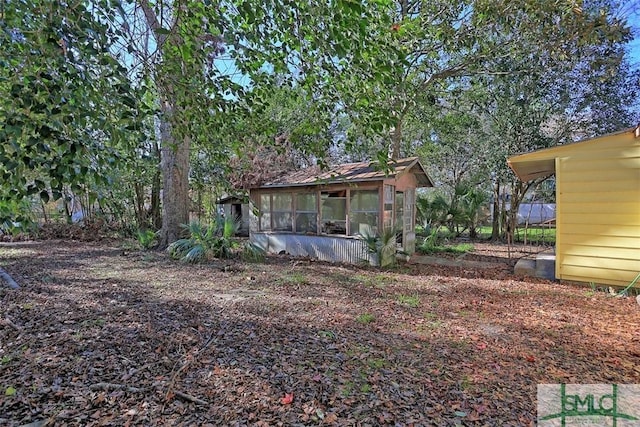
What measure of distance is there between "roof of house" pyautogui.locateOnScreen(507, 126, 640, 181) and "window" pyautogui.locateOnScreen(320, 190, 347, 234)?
11.8 ft

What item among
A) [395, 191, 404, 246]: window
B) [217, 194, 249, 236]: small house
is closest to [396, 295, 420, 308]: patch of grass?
[395, 191, 404, 246]: window

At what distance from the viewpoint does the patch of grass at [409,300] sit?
15.2 feet

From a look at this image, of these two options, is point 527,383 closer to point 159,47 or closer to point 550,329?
point 550,329

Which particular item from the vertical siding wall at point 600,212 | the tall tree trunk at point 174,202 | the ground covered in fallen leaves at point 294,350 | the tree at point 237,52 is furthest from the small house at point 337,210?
the tree at point 237,52

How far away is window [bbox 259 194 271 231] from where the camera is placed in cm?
998

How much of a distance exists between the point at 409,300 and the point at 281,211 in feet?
18.2

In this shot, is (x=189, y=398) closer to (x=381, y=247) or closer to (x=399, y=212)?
(x=381, y=247)

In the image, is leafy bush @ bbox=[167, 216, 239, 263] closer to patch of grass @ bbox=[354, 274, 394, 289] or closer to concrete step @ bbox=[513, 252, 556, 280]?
patch of grass @ bbox=[354, 274, 394, 289]

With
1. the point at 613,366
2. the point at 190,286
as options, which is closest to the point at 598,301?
the point at 613,366

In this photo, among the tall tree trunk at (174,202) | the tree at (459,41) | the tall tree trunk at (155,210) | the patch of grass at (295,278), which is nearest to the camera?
the tree at (459,41)

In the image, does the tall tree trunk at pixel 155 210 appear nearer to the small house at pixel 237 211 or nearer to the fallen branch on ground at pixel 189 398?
the small house at pixel 237 211

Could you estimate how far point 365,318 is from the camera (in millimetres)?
3967

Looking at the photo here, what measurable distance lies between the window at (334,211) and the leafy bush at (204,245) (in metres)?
2.24

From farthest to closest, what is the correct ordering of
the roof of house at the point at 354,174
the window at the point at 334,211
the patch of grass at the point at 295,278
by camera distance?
the window at the point at 334,211, the roof of house at the point at 354,174, the patch of grass at the point at 295,278
